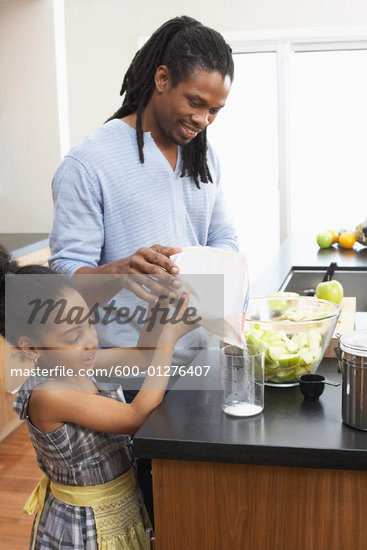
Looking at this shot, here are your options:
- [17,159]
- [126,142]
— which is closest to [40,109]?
[17,159]

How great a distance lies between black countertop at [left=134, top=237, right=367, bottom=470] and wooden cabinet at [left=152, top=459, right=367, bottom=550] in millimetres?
29

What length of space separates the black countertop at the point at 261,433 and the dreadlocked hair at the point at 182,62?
21.7 inches

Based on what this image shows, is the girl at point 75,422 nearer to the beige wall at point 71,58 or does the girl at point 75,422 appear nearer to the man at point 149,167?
the man at point 149,167

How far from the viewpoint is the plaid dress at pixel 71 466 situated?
120 cm

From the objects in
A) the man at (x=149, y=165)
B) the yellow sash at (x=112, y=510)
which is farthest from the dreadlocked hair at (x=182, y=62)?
the yellow sash at (x=112, y=510)

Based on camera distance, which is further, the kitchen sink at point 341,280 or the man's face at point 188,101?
the kitchen sink at point 341,280

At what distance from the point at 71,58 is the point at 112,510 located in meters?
3.61

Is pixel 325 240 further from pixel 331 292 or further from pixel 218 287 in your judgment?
pixel 218 287

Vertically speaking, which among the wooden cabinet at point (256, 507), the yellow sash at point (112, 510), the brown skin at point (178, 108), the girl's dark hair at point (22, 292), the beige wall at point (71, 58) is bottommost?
the yellow sash at point (112, 510)

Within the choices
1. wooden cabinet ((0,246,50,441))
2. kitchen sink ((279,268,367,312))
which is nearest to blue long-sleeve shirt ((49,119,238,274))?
kitchen sink ((279,268,367,312))

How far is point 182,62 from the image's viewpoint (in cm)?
132

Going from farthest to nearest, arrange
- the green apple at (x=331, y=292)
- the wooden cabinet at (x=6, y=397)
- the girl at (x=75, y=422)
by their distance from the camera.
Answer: the wooden cabinet at (x=6, y=397), the green apple at (x=331, y=292), the girl at (x=75, y=422)

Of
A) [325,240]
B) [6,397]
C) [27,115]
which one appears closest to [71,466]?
[6,397]

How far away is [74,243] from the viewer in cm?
130
